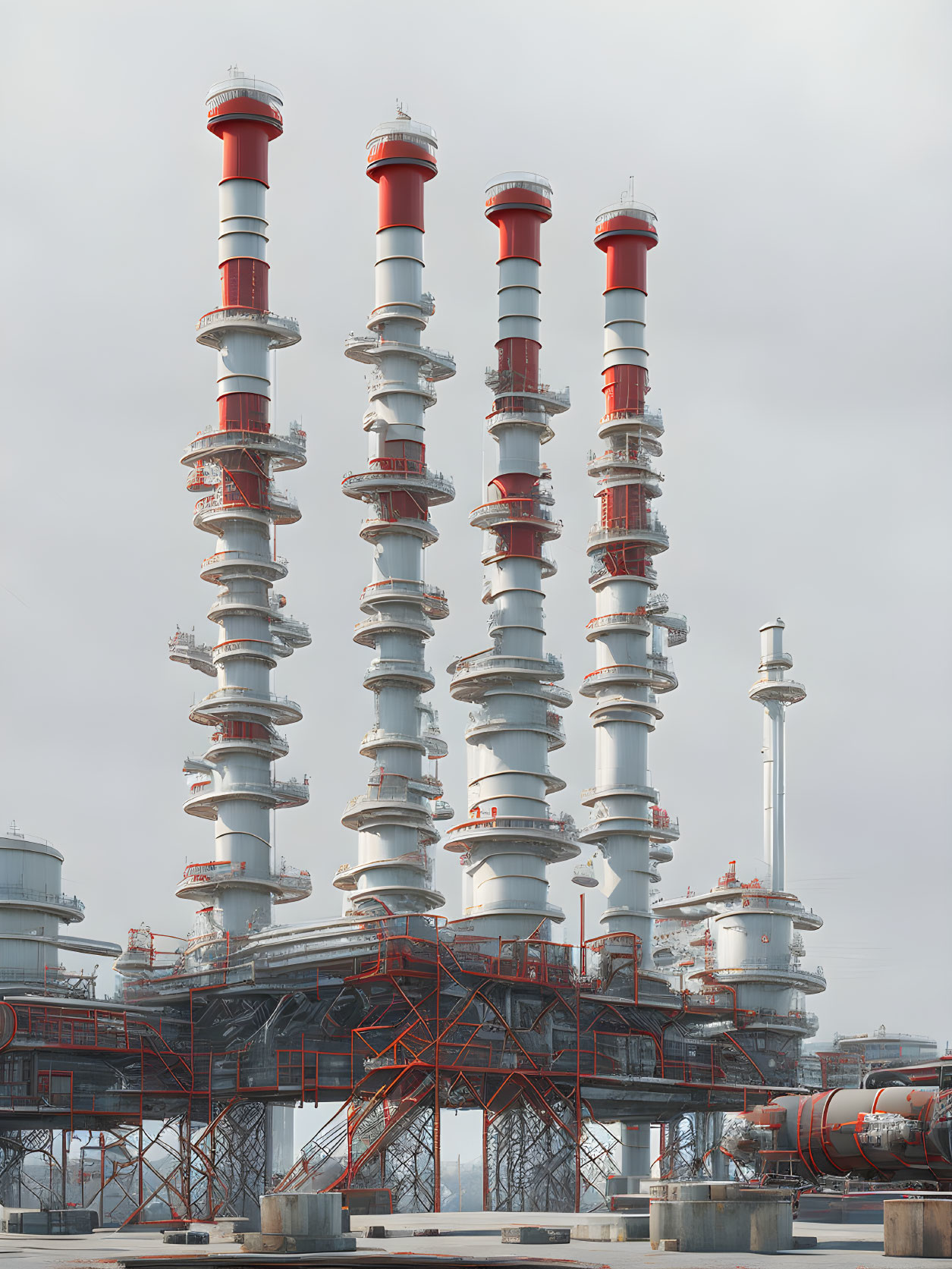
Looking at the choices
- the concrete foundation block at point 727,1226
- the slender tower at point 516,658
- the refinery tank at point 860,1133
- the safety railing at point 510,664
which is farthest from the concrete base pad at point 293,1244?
the safety railing at point 510,664

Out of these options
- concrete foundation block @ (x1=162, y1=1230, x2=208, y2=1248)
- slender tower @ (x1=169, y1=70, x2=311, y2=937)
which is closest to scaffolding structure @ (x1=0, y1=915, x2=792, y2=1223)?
slender tower @ (x1=169, y1=70, x2=311, y2=937)

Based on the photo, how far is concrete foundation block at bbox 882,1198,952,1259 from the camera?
35031 millimetres

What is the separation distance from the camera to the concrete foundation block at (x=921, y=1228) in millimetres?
35031

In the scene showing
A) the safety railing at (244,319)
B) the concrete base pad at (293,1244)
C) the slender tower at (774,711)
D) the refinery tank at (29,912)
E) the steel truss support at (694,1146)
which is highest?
the safety railing at (244,319)

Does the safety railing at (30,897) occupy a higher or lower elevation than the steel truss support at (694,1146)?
higher

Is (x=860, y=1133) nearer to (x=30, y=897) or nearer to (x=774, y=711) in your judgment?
(x=30, y=897)

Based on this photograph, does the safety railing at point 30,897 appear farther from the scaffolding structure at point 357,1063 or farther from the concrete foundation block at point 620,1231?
the concrete foundation block at point 620,1231

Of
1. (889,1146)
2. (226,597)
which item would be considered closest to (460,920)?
(226,597)

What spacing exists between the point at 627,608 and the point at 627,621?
1.31m

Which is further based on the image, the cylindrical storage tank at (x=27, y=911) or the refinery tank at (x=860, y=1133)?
the cylindrical storage tank at (x=27, y=911)

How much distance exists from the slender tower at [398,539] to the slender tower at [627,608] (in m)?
8.72

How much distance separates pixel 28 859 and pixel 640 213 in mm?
49266

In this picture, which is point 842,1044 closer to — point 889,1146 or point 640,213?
point 640,213

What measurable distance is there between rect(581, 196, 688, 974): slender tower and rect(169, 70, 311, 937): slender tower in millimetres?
15064
